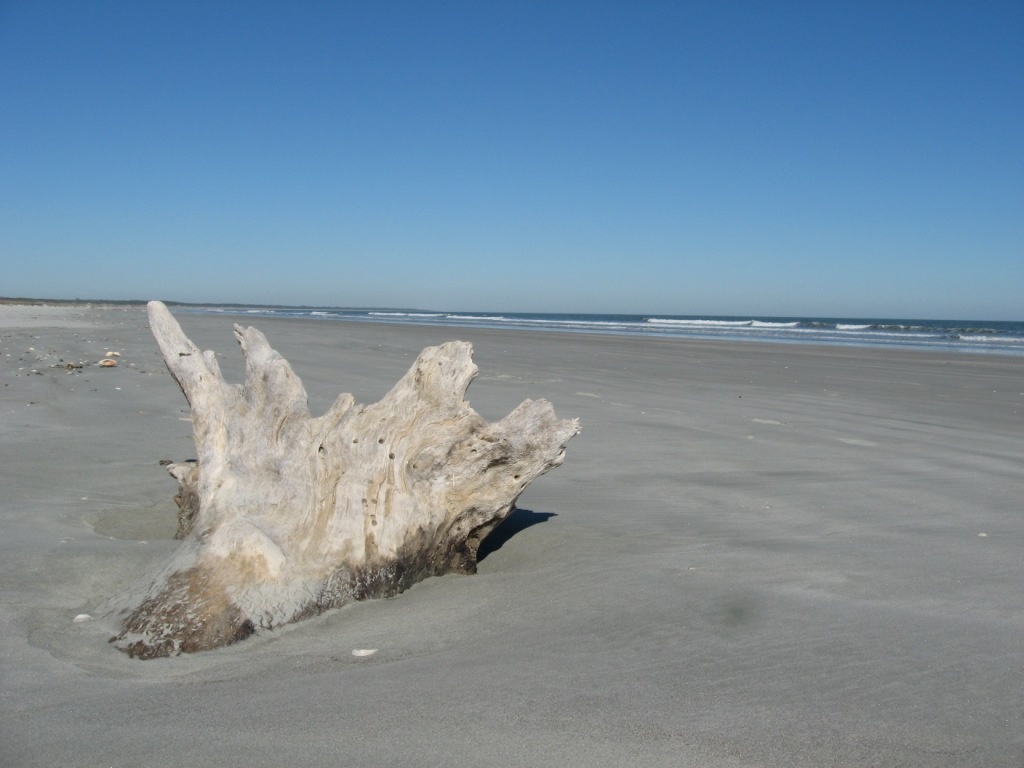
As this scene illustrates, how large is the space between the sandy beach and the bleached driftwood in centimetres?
15

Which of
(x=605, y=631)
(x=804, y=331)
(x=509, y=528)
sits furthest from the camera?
(x=804, y=331)

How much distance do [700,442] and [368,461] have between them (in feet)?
14.0

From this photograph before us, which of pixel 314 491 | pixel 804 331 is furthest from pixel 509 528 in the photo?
pixel 804 331

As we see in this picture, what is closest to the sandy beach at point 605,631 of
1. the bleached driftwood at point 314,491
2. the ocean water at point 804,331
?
the bleached driftwood at point 314,491

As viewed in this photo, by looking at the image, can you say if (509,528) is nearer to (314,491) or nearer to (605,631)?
(314,491)

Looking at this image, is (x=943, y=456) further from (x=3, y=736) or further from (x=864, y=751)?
(x=3, y=736)

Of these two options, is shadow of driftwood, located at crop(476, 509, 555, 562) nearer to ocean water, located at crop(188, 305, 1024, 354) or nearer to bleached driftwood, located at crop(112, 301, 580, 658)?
bleached driftwood, located at crop(112, 301, 580, 658)

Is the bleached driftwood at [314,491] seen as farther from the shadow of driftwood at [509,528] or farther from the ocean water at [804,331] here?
the ocean water at [804,331]

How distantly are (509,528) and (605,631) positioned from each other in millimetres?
1635

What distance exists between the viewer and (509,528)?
477cm

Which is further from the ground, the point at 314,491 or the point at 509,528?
the point at 314,491

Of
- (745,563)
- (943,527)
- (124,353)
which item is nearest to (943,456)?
(943,527)

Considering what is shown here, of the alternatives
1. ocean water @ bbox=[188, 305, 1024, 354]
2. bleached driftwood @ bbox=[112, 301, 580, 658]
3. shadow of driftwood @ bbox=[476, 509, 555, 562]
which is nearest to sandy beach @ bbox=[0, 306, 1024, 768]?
shadow of driftwood @ bbox=[476, 509, 555, 562]

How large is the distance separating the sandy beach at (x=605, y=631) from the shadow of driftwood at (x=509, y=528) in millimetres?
24
